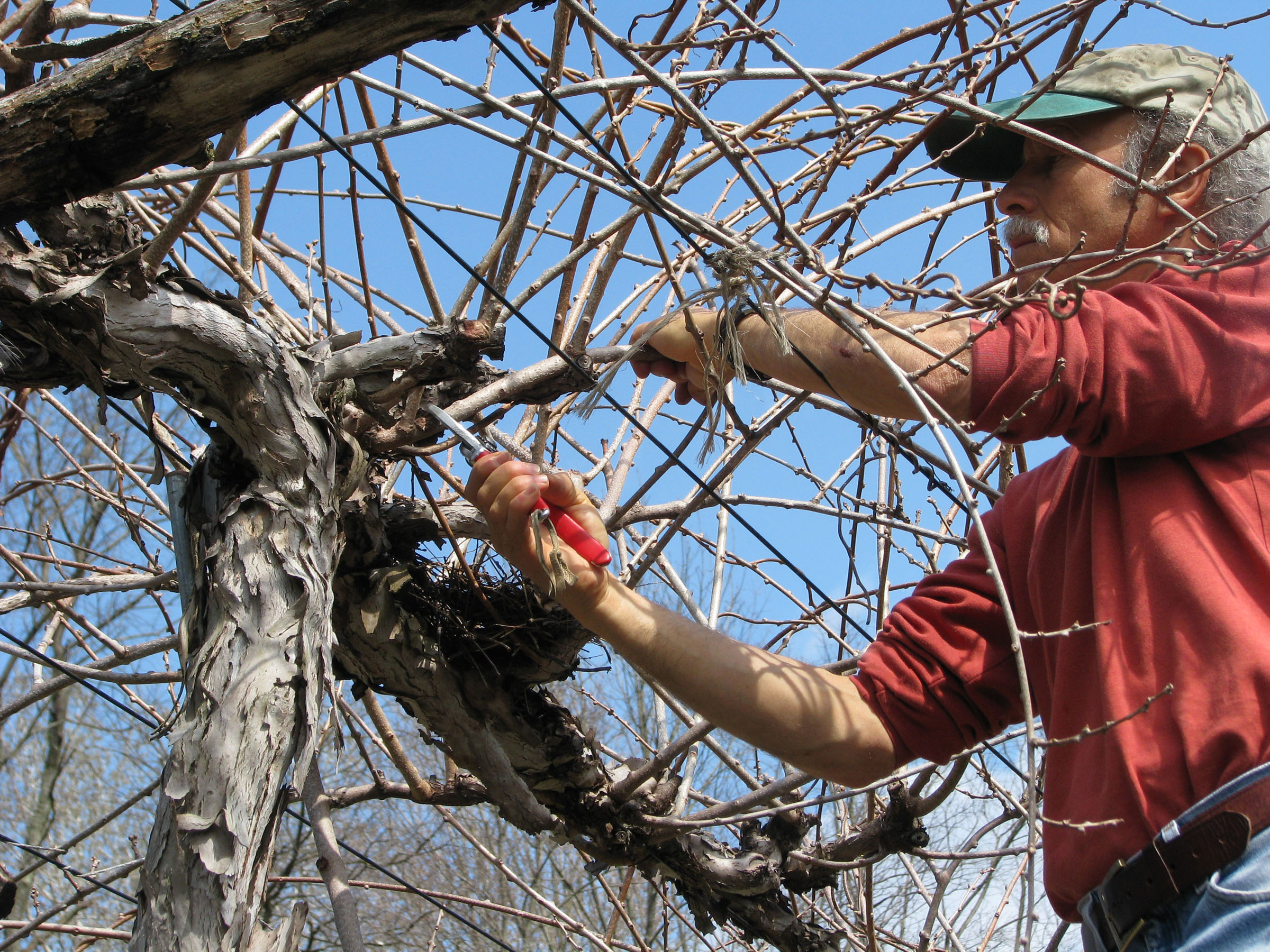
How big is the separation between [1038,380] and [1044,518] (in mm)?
324

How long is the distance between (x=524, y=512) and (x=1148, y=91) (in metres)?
1.10

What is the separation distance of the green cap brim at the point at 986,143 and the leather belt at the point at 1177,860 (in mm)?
992

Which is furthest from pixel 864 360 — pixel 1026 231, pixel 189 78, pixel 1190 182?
pixel 189 78

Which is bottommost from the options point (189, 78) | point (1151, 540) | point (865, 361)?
point (1151, 540)

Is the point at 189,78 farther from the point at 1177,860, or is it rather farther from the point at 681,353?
the point at 1177,860

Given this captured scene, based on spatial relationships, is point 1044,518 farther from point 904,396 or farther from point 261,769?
point 261,769

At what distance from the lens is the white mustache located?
1.56m

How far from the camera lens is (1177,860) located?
1096mm

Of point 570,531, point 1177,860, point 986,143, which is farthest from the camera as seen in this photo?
point 986,143

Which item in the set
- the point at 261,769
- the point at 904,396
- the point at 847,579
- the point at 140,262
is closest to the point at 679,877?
the point at 847,579

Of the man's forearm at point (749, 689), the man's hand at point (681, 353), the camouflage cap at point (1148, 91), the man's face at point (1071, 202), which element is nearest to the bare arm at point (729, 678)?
the man's forearm at point (749, 689)

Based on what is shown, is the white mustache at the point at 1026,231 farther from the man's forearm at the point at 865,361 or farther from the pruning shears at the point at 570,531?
the pruning shears at the point at 570,531

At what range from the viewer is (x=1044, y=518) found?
1453 mm

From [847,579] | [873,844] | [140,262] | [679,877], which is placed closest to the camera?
[140,262]
